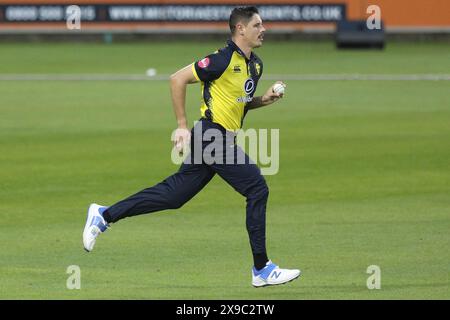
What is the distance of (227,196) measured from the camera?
15.6 meters

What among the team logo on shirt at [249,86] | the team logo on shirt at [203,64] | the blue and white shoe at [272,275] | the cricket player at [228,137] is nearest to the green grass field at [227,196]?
the blue and white shoe at [272,275]

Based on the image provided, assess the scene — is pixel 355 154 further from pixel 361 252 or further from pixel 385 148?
pixel 361 252

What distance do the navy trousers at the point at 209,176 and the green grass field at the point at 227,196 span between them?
1.82ft

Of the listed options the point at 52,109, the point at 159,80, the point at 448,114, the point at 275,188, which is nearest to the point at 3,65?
the point at 159,80

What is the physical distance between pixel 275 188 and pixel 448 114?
893 cm

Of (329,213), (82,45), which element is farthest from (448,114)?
(82,45)

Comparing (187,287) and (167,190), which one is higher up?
(167,190)

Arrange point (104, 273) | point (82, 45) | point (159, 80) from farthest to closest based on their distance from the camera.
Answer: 1. point (82, 45)
2. point (159, 80)
3. point (104, 273)

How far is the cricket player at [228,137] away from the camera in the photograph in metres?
10.3

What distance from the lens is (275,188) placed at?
1625 centimetres

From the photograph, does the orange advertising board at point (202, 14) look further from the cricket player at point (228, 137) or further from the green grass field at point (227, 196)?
the cricket player at point (228, 137)

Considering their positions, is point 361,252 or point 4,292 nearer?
point 4,292

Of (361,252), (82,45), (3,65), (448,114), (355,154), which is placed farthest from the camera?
(82,45)

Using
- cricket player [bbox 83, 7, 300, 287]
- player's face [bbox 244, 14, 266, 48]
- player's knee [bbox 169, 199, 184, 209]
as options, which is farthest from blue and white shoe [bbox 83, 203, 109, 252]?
player's face [bbox 244, 14, 266, 48]
